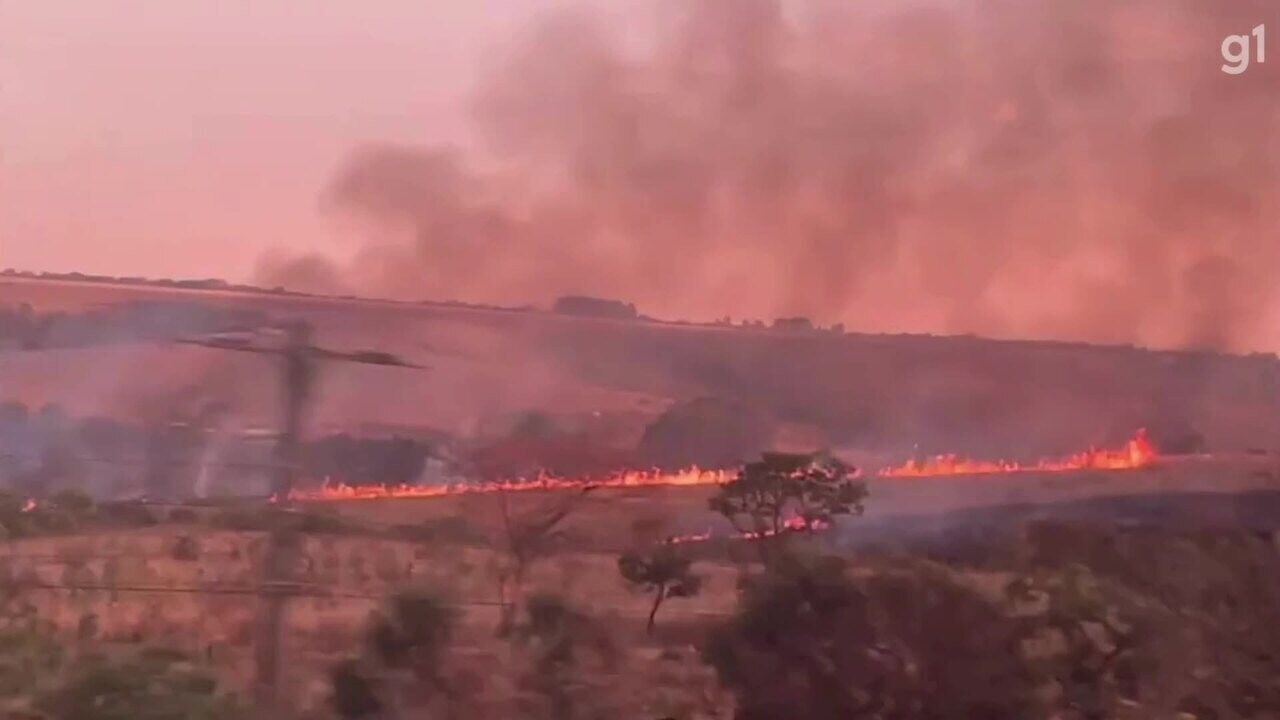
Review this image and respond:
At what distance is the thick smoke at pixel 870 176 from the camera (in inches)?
63.6

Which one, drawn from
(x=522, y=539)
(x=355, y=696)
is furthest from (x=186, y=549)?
(x=522, y=539)

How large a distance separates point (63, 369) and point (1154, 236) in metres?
1.33

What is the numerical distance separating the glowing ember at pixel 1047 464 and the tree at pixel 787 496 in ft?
0.18

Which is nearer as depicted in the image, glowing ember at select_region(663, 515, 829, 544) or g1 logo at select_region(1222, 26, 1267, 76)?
glowing ember at select_region(663, 515, 829, 544)

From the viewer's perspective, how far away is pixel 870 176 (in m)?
1.67

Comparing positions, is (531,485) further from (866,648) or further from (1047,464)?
(1047,464)

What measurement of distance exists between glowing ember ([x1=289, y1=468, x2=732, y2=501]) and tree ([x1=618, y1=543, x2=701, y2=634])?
0.08 meters

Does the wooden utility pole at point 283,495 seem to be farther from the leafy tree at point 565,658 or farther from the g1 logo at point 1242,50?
the g1 logo at point 1242,50

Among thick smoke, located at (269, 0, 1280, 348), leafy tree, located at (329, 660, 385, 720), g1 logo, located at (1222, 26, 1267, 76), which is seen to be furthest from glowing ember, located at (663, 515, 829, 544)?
g1 logo, located at (1222, 26, 1267, 76)

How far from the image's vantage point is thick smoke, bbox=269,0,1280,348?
1614mm

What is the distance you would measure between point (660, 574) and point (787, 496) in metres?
0.18

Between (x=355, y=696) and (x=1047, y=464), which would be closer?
(x=355, y=696)

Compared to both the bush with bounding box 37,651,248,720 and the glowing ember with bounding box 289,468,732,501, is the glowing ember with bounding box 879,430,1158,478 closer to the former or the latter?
the glowing ember with bounding box 289,468,732,501

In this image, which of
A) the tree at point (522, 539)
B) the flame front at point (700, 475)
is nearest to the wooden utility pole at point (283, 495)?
the flame front at point (700, 475)
